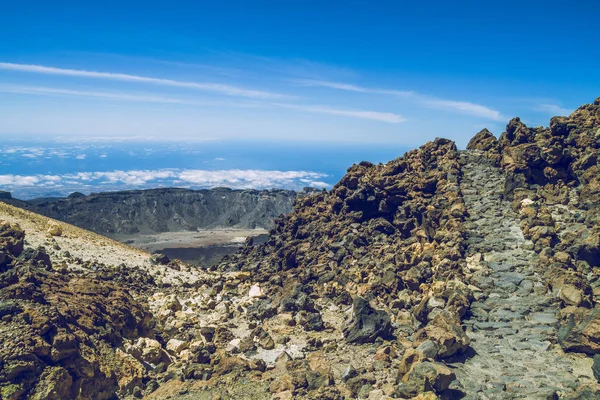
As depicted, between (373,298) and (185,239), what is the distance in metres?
68.2

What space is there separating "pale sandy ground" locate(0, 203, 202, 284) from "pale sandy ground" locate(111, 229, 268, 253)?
39.1 meters

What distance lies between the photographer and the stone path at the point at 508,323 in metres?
13.2

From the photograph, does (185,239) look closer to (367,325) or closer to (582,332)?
(367,325)

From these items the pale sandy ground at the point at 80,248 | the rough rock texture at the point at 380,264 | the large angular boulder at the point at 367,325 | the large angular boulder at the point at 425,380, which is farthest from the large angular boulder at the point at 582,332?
the pale sandy ground at the point at 80,248

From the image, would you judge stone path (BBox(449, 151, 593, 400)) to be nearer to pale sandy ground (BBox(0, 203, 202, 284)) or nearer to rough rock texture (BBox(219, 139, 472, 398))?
rough rock texture (BBox(219, 139, 472, 398))

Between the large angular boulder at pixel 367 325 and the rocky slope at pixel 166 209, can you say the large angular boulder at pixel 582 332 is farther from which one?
the rocky slope at pixel 166 209

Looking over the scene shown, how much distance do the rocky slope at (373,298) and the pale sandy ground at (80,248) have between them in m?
0.23

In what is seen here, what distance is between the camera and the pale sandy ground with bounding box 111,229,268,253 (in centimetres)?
7811

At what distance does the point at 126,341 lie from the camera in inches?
667

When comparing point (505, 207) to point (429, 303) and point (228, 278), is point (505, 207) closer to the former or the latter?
point (429, 303)

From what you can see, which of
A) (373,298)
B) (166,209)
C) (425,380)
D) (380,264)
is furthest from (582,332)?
(166,209)

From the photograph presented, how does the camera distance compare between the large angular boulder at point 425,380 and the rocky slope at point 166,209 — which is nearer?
the large angular boulder at point 425,380

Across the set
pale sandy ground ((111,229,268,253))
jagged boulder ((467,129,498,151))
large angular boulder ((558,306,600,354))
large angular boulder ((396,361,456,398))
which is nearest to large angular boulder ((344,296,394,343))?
large angular boulder ((396,361,456,398))

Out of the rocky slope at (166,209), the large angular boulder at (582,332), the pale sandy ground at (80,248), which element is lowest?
the rocky slope at (166,209)
